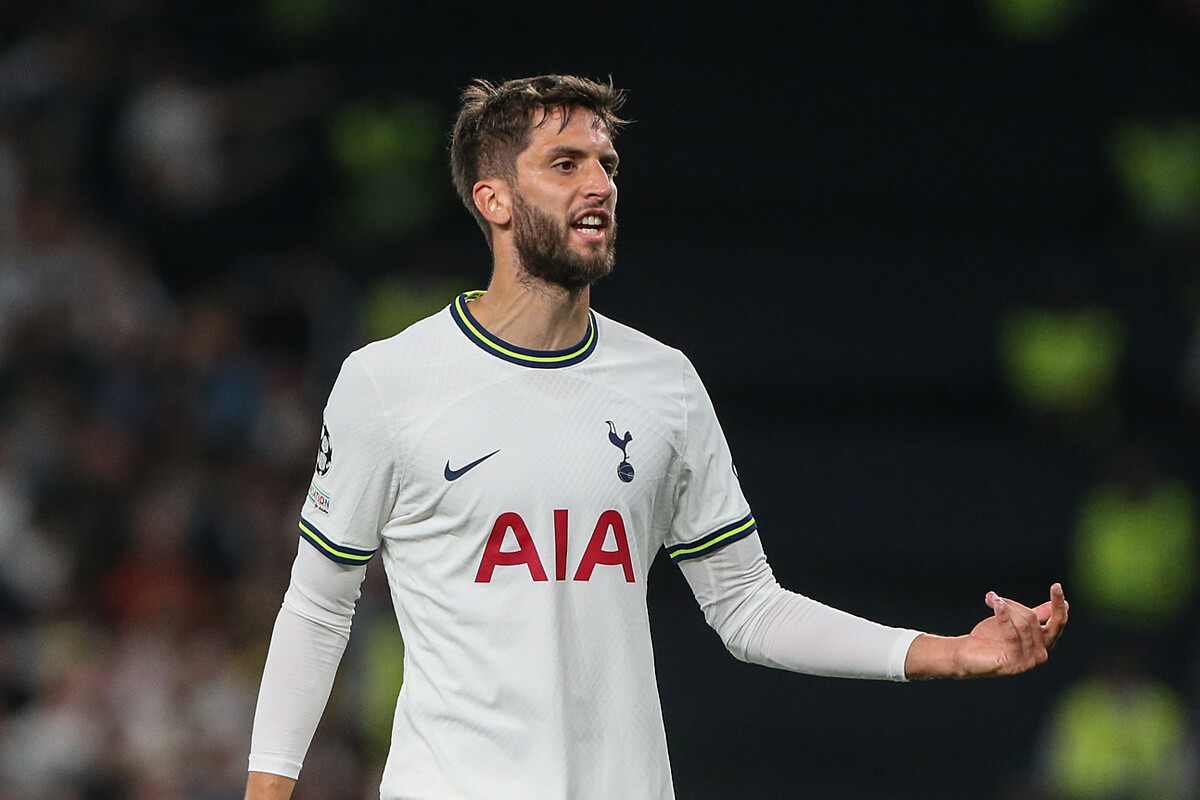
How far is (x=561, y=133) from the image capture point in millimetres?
4234

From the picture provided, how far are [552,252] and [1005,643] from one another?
4.31 feet

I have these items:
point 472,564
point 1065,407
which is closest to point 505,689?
point 472,564

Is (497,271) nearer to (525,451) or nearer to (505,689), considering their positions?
(525,451)

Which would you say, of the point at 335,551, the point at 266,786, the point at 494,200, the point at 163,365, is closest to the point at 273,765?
the point at 266,786

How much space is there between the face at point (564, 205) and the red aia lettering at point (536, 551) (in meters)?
0.55

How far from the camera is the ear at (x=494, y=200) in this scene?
4.28 meters

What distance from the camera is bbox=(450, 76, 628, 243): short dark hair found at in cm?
426

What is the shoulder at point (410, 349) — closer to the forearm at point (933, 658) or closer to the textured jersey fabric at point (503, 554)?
the textured jersey fabric at point (503, 554)

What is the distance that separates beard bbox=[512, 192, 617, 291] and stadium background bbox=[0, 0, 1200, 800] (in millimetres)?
5230

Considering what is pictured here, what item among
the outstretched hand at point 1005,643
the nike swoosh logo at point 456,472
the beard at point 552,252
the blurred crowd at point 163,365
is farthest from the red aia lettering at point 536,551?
the blurred crowd at point 163,365

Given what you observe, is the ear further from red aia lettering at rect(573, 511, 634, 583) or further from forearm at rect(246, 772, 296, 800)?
forearm at rect(246, 772, 296, 800)

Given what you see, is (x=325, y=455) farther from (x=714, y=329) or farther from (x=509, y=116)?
(x=714, y=329)

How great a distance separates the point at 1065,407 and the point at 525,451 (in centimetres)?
900

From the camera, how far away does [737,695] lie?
1137cm
